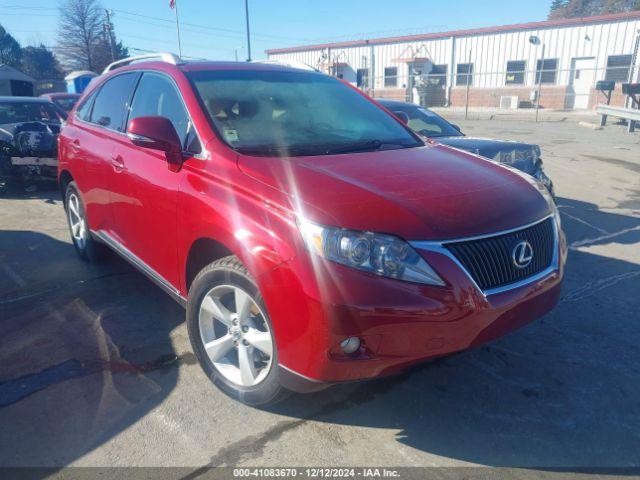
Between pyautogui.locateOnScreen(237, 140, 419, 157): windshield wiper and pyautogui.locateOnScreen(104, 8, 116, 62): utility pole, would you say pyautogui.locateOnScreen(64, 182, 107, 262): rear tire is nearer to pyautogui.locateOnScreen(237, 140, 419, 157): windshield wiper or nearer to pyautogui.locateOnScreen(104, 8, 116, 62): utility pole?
pyautogui.locateOnScreen(237, 140, 419, 157): windshield wiper

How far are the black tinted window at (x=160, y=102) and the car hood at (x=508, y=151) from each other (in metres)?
3.37

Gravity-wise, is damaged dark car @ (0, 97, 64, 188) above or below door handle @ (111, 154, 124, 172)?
below

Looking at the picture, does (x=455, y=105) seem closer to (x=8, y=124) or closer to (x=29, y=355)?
(x=8, y=124)

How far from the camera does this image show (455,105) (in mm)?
33844

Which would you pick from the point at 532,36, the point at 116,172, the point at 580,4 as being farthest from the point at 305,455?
the point at 580,4

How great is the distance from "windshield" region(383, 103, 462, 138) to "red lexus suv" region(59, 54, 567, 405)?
325 cm

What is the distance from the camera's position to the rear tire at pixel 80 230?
15.4 ft

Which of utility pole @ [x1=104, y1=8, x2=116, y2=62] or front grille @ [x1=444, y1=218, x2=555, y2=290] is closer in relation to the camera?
front grille @ [x1=444, y1=218, x2=555, y2=290]

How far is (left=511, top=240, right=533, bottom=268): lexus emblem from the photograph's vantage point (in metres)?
2.45

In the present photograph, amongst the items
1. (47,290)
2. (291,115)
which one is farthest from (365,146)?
(47,290)

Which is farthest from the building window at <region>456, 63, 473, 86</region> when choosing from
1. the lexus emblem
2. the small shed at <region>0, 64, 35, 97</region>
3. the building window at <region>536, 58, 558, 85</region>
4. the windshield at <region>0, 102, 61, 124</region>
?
the lexus emblem

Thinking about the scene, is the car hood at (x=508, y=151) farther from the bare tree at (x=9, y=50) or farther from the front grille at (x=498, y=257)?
the bare tree at (x=9, y=50)

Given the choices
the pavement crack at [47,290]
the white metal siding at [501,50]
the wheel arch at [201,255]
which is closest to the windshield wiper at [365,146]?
the wheel arch at [201,255]

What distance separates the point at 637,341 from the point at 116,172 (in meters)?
3.84
